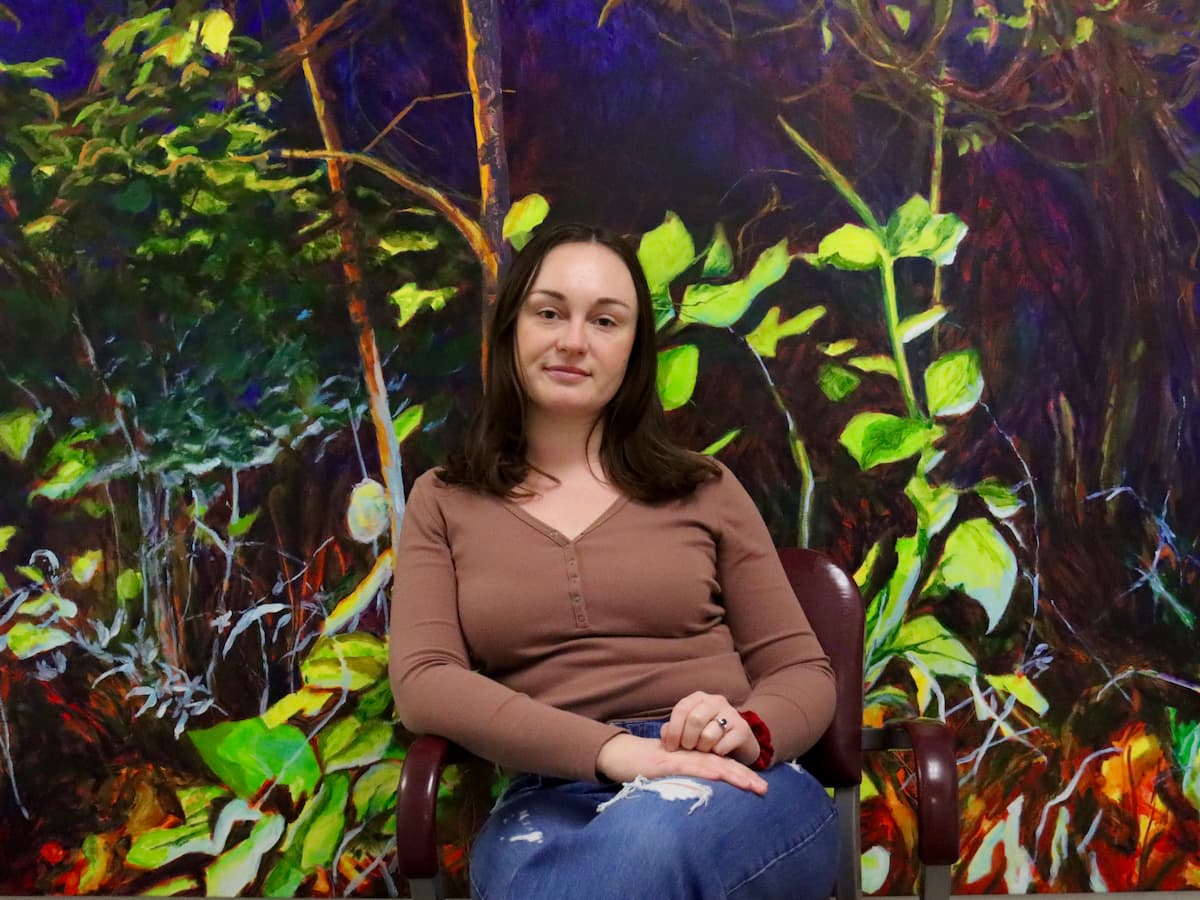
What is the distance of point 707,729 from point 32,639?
55.3 inches

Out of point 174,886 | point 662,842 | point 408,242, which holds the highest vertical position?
point 408,242

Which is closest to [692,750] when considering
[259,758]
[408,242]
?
[259,758]

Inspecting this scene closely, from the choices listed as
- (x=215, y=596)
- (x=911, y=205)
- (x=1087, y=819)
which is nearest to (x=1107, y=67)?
(x=911, y=205)

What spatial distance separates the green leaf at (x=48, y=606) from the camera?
6.77 feet

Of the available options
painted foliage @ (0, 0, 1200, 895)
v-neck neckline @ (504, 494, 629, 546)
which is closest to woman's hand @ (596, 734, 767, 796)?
v-neck neckline @ (504, 494, 629, 546)

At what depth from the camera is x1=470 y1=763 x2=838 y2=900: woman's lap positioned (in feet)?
4.12

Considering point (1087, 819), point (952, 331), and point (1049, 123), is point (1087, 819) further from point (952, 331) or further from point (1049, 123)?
point (1049, 123)

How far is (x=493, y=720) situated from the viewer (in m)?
1.48

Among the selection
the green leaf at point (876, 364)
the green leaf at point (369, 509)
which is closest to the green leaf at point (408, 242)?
the green leaf at point (369, 509)

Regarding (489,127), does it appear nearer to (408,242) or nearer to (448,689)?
(408,242)

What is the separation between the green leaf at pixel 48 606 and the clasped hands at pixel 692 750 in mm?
1213

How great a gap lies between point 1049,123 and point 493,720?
1500 mm

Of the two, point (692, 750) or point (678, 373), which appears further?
point (678, 373)

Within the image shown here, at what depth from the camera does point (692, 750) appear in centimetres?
143
